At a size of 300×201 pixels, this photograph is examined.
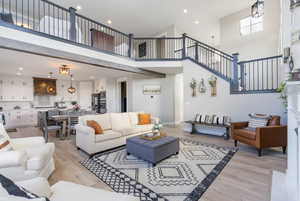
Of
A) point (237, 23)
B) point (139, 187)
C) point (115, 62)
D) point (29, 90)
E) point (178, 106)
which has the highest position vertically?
point (237, 23)

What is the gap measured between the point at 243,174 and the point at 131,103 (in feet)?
19.5

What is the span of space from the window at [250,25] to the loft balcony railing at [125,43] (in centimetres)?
136

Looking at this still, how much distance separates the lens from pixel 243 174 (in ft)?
8.04

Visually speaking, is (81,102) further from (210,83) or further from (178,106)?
(210,83)

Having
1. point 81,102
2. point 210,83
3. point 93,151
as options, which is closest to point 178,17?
point 210,83

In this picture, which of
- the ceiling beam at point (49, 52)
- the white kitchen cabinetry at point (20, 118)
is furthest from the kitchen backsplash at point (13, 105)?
the ceiling beam at point (49, 52)

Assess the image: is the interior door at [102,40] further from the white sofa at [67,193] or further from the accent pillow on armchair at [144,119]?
the white sofa at [67,193]

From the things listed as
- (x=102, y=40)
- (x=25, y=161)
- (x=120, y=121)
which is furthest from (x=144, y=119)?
(x=102, y=40)

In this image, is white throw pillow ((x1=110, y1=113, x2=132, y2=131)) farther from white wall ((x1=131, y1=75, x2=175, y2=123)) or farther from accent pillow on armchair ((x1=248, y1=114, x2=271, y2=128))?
accent pillow on armchair ((x1=248, y1=114, x2=271, y2=128))

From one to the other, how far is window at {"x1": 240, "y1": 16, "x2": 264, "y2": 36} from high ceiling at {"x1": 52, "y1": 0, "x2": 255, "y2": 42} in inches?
21.5

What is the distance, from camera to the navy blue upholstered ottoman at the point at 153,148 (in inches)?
107

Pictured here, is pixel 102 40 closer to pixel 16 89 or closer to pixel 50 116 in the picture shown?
pixel 50 116

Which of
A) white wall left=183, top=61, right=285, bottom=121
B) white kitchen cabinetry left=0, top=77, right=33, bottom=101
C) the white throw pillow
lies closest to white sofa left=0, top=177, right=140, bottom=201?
the white throw pillow

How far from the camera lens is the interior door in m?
6.34
